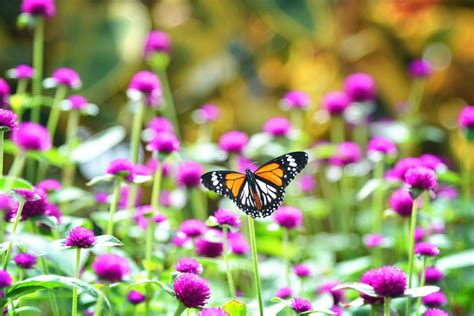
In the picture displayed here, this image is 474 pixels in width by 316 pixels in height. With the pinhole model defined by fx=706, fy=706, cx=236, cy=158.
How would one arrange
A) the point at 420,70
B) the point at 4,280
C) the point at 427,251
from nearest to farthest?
1. the point at 4,280
2. the point at 427,251
3. the point at 420,70

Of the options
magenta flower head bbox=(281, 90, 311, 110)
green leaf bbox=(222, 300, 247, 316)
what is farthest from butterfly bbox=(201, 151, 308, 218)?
magenta flower head bbox=(281, 90, 311, 110)

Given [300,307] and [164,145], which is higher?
[164,145]

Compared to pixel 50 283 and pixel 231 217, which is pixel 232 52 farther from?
pixel 50 283

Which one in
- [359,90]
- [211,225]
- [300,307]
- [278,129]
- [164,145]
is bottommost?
[300,307]

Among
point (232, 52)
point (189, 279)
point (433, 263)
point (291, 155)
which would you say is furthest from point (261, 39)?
point (189, 279)

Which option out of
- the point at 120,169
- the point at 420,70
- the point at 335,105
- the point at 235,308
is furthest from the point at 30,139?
the point at 420,70

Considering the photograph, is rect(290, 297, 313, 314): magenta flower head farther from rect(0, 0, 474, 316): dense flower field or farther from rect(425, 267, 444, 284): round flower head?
rect(425, 267, 444, 284): round flower head

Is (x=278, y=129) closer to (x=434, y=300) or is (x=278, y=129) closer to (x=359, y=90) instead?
(x=359, y=90)

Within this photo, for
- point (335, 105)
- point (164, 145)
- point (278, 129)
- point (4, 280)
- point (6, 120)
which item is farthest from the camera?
point (335, 105)
